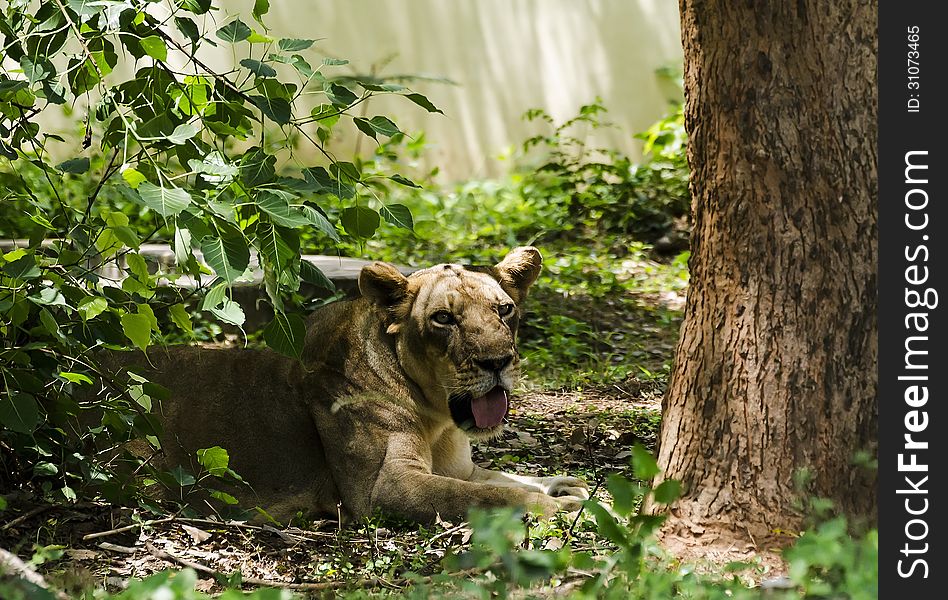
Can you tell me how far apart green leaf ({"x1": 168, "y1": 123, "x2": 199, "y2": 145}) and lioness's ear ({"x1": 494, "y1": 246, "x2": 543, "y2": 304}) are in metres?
2.11

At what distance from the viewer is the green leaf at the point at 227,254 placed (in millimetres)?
3139

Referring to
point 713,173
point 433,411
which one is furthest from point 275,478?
point 713,173

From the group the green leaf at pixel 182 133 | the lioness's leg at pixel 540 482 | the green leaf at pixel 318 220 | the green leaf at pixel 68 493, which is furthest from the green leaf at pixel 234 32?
the lioness's leg at pixel 540 482

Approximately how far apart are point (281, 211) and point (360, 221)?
0.37 metres

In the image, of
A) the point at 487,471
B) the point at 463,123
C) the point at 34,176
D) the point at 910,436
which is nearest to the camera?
the point at 910,436

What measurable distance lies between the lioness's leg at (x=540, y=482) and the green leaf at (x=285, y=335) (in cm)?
164

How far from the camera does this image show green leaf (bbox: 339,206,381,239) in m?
3.58

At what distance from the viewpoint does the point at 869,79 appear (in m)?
3.46

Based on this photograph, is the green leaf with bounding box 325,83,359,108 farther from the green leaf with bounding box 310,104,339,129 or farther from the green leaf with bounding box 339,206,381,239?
the green leaf with bounding box 339,206,381,239

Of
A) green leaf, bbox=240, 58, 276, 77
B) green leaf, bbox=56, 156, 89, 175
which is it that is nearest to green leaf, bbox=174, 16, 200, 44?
green leaf, bbox=240, 58, 276, 77

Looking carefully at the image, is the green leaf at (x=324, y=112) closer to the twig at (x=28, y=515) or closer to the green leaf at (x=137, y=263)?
the green leaf at (x=137, y=263)

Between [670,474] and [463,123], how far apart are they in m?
9.94

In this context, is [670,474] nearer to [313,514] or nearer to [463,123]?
[313,514]

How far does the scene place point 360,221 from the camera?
3.59 meters
